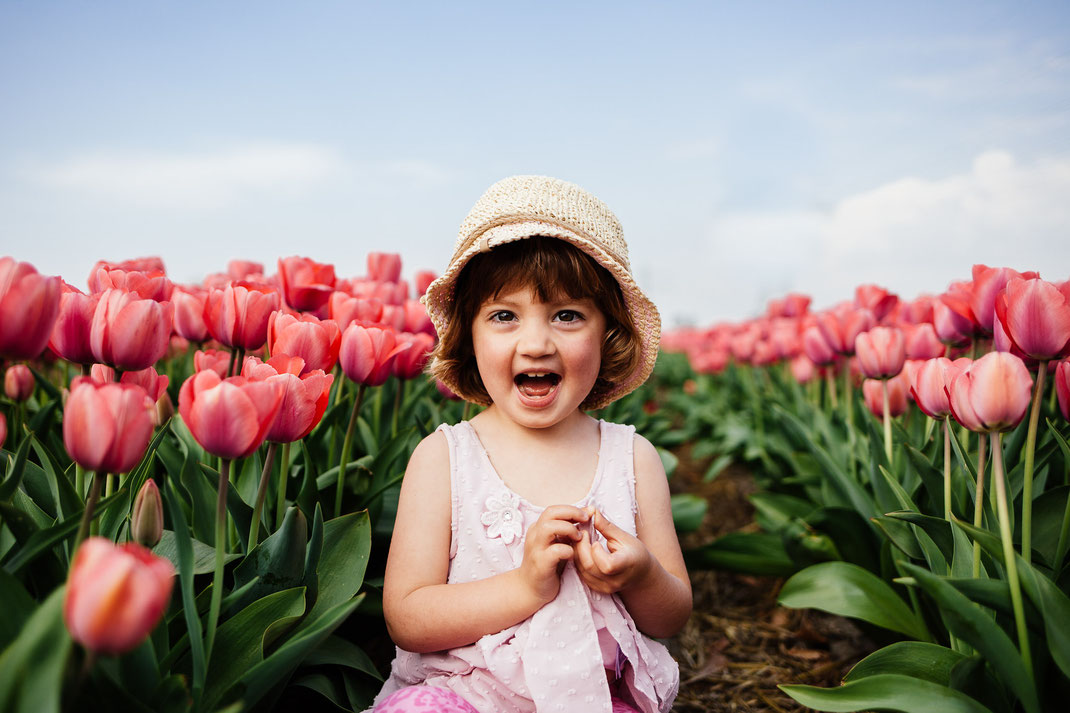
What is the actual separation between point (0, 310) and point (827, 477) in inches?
95.3

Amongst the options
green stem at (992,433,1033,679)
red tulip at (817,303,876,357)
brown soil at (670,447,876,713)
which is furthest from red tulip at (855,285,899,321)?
green stem at (992,433,1033,679)

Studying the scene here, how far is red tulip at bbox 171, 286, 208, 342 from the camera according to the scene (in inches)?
70.1

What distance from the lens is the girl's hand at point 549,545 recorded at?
1259 millimetres

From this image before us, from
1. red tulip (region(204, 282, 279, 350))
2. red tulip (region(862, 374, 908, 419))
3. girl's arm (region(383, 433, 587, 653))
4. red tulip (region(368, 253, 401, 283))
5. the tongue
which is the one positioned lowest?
girl's arm (region(383, 433, 587, 653))

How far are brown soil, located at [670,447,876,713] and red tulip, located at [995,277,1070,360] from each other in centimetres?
128

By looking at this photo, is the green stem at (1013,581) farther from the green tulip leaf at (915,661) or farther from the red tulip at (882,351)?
the red tulip at (882,351)

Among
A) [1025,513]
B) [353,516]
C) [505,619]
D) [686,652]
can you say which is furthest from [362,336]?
[686,652]

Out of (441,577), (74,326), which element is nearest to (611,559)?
(441,577)

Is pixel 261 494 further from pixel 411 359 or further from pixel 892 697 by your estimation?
pixel 892 697

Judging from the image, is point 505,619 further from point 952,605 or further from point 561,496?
point 952,605

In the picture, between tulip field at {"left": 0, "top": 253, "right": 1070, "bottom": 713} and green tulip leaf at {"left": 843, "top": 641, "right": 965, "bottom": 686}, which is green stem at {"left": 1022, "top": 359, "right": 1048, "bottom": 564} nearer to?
tulip field at {"left": 0, "top": 253, "right": 1070, "bottom": 713}

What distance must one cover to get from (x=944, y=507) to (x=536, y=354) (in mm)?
1060

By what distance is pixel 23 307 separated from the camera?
3.03 feet

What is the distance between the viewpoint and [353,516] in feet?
4.72
